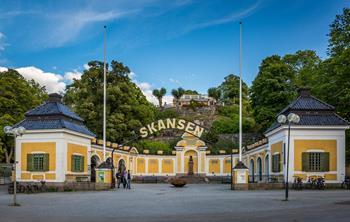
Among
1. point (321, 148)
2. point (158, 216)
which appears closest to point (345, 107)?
point (321, 148)

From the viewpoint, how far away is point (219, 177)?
58.4m

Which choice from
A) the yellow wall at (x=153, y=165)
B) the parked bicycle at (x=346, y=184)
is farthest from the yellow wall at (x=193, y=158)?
the parked bicycle at (x=346, y=184)

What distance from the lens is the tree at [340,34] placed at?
3672 centimetres

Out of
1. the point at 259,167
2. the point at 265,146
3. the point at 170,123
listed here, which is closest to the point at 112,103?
the point at 170,123

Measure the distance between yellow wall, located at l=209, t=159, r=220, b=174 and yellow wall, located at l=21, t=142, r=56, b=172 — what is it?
96.6 feet

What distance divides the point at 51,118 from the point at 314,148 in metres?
18.7

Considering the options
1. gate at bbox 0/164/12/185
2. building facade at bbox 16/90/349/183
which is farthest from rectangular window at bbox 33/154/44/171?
gate at bbox 0/164/12/185

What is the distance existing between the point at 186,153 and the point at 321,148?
29962 millimetres

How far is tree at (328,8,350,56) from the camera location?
36719mm

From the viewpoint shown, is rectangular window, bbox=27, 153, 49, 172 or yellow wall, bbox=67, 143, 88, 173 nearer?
rectangular window, bbox=27, 153, 49, 172

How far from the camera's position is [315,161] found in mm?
33000

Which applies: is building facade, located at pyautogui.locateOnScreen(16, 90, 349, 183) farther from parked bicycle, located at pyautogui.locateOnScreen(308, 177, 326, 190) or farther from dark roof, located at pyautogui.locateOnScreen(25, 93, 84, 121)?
parked bicycle, located at pyautogui.locateOnScreen(308, 177, 326, 190)

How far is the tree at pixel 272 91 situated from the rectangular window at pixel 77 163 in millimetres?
25200

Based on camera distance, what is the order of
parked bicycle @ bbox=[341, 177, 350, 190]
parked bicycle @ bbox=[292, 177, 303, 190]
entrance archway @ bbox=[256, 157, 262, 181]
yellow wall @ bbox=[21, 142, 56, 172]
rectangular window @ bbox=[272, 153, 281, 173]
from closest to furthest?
parked bicycle @ bbox=[292, 177, 303, 190]
parked bicycle @ bbox=[341, 177, 350, 190]
yellow wall @ bbox=[21, 142, 56, 172]
rectangular window @ bbox=[272, 153, 281, 173]
entrance archway @ bbox=[256, 157, 262, 181]
